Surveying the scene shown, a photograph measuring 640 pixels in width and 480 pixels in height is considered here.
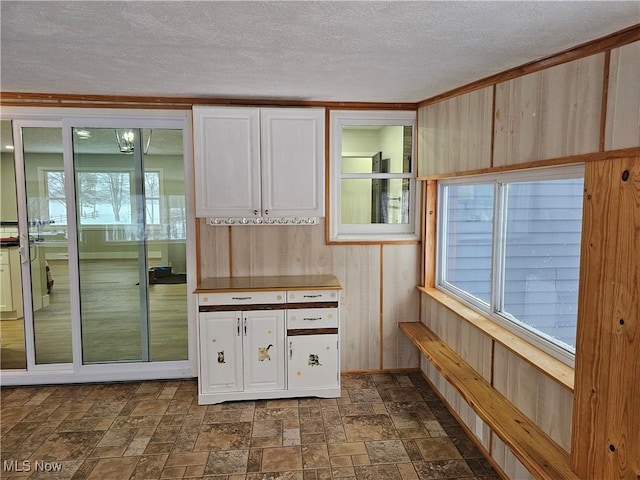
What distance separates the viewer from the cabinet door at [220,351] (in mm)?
3182

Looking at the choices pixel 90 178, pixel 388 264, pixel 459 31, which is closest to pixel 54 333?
pixel 90 178

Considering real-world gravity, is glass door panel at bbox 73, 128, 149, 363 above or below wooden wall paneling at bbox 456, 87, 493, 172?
below

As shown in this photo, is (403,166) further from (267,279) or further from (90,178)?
(90,178)

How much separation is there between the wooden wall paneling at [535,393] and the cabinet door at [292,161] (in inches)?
67.7

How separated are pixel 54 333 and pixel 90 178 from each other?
4.67 ft

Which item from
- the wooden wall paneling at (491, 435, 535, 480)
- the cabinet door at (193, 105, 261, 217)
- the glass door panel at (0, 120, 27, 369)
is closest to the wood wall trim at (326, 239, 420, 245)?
the cabinet door at (193, 105, 261, 217)

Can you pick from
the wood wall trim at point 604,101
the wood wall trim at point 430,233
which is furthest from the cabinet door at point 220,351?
the wood wall trim at point 604,101

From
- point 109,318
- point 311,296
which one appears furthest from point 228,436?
point 109,318

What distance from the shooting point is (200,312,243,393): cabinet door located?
3.18 meters

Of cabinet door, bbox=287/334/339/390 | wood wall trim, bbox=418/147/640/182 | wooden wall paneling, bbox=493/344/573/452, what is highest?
wood wall trim, bbox=418/147/640/182

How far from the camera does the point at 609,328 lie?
65.3 inches

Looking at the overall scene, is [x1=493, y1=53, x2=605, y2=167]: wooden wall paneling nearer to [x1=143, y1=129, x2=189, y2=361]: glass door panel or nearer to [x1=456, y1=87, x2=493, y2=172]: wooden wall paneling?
[x1=456, y1=87, x2=493, y2=172]: wooden wall paneling

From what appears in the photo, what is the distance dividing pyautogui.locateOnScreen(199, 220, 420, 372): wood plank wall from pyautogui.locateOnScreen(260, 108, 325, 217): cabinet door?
35 centimetres

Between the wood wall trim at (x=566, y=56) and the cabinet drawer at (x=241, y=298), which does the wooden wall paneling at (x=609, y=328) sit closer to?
the wood wall trim at (x=566, y=56)
